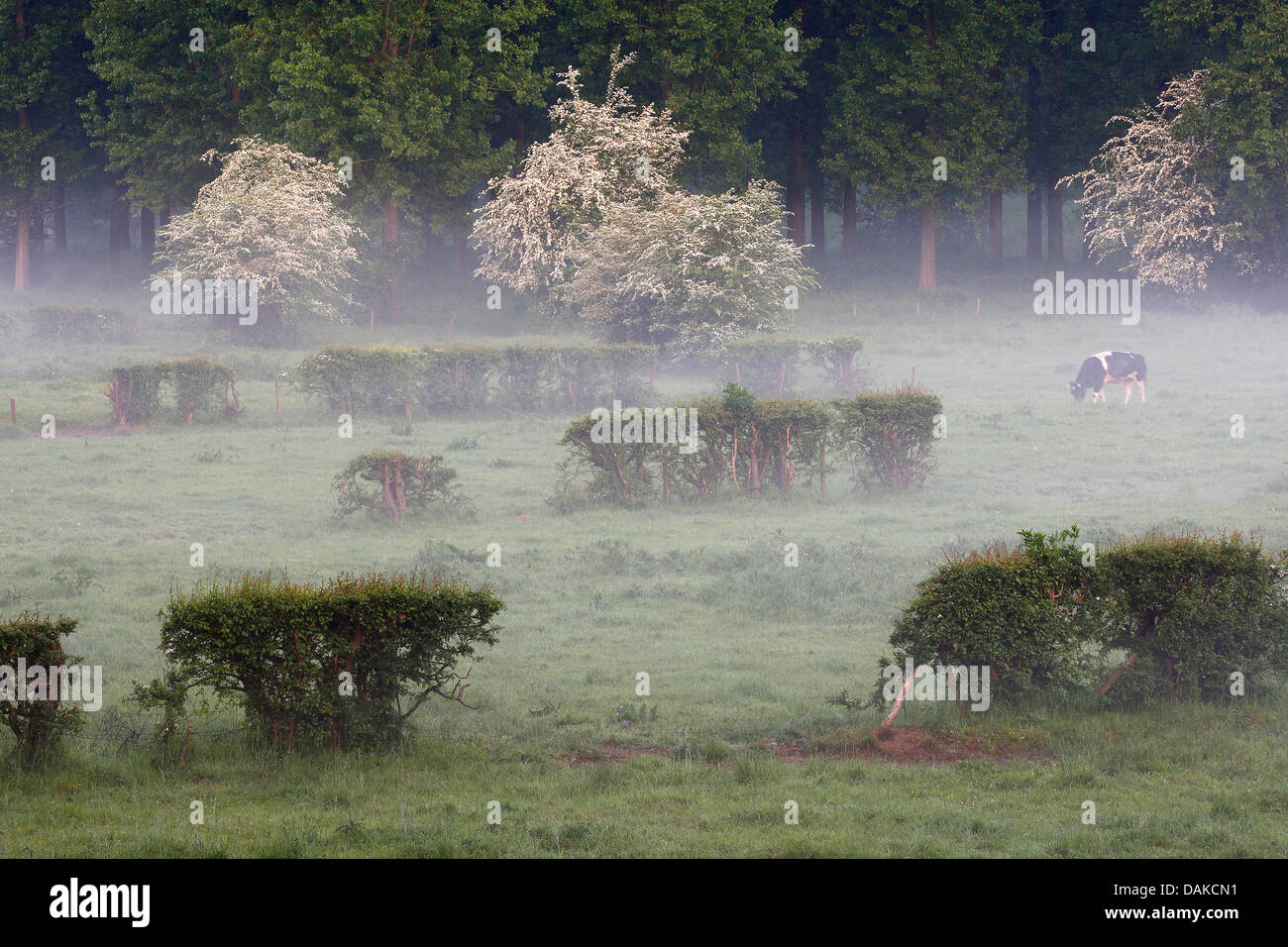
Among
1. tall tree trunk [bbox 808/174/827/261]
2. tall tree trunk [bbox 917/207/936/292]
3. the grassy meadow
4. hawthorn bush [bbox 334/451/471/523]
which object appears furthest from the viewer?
tall tree trunk [bbox 808/174/827/261]

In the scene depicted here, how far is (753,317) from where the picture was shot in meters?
37.8

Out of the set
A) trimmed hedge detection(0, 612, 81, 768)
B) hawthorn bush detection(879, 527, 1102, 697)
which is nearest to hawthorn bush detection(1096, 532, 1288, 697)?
hawthorn bush detection(879, 527, 1102, 697)

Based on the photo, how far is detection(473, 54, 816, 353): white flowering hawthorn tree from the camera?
37781 mm

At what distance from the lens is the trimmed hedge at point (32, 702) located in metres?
8.92

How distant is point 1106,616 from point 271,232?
37816 mm

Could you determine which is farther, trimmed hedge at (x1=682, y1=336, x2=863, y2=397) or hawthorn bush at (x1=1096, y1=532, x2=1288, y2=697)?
trimmed hedge at (x1=682, y1=336, x2=863, y2=397)

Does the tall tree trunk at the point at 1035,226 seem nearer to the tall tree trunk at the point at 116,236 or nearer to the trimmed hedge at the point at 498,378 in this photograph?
the trimmed hedge at the point at 498,378

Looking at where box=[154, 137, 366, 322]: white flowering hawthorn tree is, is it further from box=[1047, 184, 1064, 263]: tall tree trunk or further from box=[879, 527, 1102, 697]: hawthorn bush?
box=[879, 527, 1102, 697]: hawthorn bush

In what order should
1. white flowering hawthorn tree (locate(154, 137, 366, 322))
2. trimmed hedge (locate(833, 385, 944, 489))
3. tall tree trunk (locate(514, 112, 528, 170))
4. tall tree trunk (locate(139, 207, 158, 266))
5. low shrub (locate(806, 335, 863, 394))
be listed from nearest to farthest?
trimmed hedge (locate(833, 385, 944, 489)) < low shrub (locate(806, 335, 863, 394)) < white flowering hawthorn tree (locate(154, 137, 366, 322)) < tall tree trunk (locate(514, 112, 528, 170)) < tall tree trunk (locate(139, 207, 158, 266))

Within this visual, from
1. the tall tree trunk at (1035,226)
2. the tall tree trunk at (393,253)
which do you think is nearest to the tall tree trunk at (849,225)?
the tall tree trunk at (1035,226)

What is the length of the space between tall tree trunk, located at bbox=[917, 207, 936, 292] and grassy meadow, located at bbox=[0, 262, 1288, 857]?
18.1 m

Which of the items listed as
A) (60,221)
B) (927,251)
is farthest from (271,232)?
(927,251)

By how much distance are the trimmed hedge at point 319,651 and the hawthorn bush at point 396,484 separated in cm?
1040

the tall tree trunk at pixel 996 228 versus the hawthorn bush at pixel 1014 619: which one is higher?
the tall tree trunk at pixel 996 228
